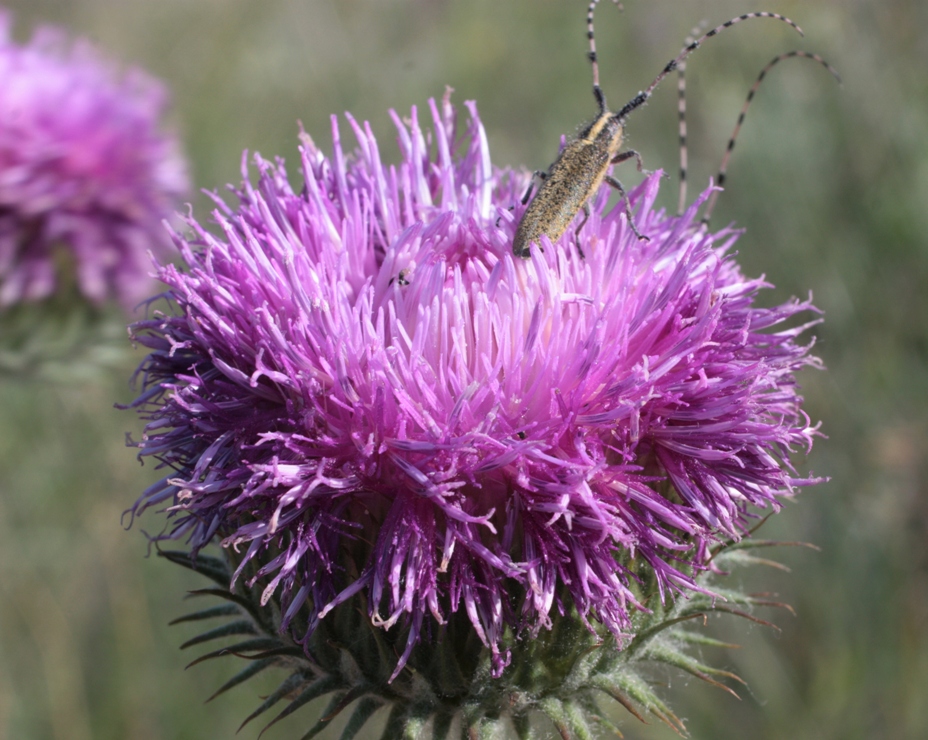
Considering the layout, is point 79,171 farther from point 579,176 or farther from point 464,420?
point 464,420

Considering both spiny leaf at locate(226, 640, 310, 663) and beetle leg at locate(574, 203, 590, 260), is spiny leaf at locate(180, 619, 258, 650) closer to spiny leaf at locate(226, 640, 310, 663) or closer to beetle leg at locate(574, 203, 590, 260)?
spiny leaf at locate(226, 640, 310, 663)

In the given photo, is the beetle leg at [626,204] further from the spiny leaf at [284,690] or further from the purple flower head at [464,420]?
the spiny leaf at [284,690]

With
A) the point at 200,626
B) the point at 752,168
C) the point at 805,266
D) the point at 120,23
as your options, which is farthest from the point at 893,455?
the point at 120,23

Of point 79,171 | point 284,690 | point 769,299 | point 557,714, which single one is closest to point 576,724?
point 557,714

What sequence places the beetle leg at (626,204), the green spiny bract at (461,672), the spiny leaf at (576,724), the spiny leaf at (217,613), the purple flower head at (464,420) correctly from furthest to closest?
the spiny leaf at (217,613)
the beetle leg at (626,204)
the spiny leaf at (576,724)
the green spiny bract at (461,672)
the purple flower head at (464,420)

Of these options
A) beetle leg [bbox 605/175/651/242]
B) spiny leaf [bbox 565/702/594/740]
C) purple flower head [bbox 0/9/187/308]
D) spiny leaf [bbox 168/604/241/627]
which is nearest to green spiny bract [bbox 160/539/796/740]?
spiny leaf [bbox 565/702/594/740]

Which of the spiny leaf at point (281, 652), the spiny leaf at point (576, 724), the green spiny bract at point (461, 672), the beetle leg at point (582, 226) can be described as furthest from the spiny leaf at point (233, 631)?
the beetle leg at point (582, 226)

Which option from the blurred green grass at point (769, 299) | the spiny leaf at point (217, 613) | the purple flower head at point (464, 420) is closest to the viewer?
the purple flower head at point (464, 420)
